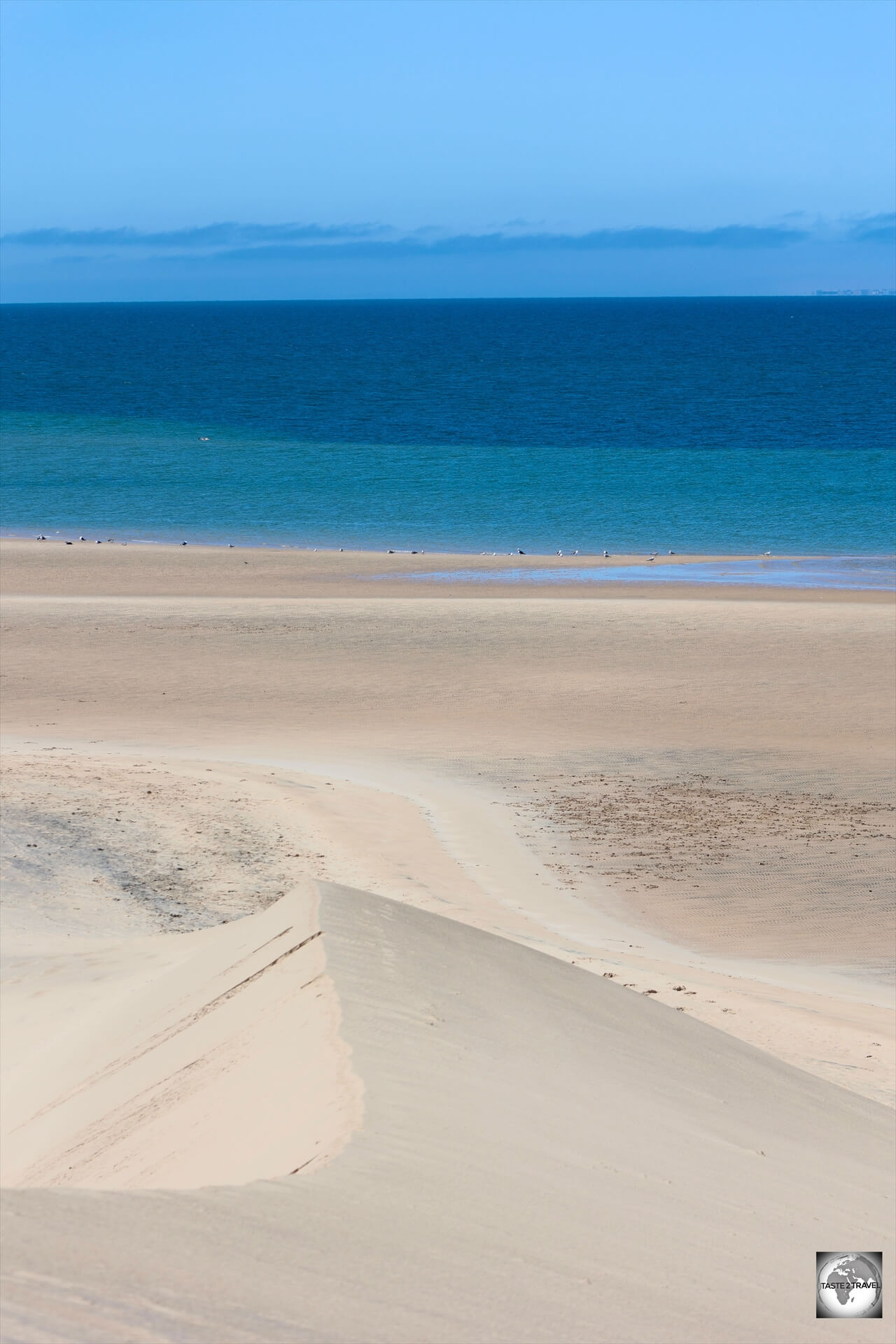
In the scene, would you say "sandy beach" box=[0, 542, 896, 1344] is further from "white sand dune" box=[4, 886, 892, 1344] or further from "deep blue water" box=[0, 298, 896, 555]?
"deep blue water" box=[0, 298, 896, 555]

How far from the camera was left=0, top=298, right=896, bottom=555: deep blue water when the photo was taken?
127 ft

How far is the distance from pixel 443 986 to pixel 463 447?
5006cm

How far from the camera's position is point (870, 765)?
14469 mm

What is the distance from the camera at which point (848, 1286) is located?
148 inches

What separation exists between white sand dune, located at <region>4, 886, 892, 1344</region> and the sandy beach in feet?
0.05

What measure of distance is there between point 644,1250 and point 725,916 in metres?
6.90

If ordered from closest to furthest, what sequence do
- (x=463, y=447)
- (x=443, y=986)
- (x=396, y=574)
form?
(x=443, y=986) < (x=396, y=574) < (x=463, y=447)

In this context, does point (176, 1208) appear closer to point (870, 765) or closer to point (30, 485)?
point (870, 765)

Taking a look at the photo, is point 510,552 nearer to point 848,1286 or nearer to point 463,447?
point 463,447

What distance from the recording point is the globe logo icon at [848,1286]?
12.0 ft

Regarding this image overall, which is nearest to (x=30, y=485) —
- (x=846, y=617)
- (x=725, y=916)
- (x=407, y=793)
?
(x=846, y=617)

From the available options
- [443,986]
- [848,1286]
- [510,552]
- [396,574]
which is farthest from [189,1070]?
[510,552]

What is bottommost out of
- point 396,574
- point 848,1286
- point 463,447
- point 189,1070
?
point 396,574

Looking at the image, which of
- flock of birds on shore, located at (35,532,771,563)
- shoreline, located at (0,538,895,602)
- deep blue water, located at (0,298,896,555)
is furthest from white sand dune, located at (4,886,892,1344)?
deep blue water, located at (0,298,896,555)
